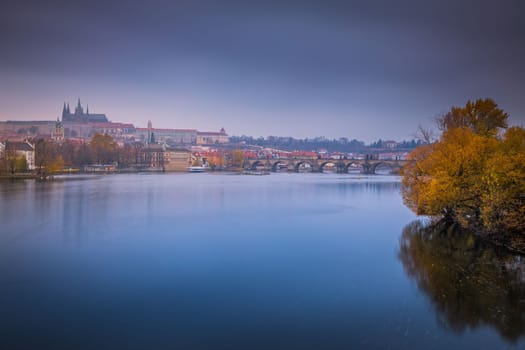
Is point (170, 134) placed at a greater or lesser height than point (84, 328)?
greater

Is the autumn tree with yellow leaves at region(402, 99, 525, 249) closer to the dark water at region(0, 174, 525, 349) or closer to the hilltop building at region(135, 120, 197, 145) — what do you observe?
the dark water at region(0, 174, 525, 349)

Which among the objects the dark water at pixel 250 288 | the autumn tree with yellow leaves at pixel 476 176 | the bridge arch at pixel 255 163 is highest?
the autumn tree with yellow leaves at pixel 476 176

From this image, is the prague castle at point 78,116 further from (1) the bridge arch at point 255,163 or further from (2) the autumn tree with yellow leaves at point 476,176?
(2) the autumn tree with yellow leaves at point 476,176

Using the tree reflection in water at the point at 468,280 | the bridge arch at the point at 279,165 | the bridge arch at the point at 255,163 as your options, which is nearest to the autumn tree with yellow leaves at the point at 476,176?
the tree reflection in water at the point at 468,280

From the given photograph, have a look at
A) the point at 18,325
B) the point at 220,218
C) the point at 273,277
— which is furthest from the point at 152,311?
the point at 220,218

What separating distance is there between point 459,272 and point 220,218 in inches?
385

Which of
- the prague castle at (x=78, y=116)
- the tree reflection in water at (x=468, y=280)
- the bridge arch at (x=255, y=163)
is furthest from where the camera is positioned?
the prague castle at (x=78, y=116)

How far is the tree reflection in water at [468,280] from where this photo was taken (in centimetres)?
622

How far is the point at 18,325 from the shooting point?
5.97 meters

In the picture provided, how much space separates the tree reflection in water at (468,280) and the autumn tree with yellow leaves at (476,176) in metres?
0.76

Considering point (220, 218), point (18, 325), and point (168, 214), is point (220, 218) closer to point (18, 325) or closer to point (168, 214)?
point (168, 214)

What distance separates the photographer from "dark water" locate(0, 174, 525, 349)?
5770mm

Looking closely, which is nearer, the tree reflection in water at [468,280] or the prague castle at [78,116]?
the tree reflection in water at [468,280]

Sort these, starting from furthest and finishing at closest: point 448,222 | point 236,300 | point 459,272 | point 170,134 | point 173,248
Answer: point 170,134 < point 448,222 < point 173,248 < point 459,272 < point 236,300
